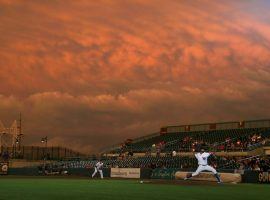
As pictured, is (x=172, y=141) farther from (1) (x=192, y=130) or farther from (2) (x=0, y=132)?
(2) (x=0, y=132)

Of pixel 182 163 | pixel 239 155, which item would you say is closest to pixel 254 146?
pixel 239 155

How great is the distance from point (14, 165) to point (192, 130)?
25.1m

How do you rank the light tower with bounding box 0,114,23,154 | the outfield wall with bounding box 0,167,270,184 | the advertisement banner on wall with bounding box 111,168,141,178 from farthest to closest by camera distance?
1. the light tower with bounding box 0,114,23,154
2. the advertisement banner on wall with bounding box 111,168,141,178
3. the outfield wall with bounding box 0,167,270,184

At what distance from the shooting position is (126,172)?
48.4 meters

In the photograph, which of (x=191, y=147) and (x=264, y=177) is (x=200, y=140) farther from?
(x=264, y=177)

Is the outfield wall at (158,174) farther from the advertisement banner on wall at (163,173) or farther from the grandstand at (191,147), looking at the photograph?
the grandstand at (191,147)

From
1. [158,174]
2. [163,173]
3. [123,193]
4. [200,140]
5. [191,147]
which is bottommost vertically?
[123,193]

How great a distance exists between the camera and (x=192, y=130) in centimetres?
6906

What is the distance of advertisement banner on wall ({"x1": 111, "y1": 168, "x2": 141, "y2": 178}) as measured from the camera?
1871 inches

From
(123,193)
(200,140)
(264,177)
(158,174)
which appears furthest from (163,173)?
(123,193)

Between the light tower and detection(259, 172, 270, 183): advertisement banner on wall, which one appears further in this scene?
the light tower

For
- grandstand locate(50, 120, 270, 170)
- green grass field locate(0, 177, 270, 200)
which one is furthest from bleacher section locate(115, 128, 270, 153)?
green grass field locate(0, 177, 270, 200)

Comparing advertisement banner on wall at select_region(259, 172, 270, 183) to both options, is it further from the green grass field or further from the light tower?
the light tower

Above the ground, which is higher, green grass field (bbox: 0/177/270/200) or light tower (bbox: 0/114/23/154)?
light tower (bbox: 0/114/23/154)
